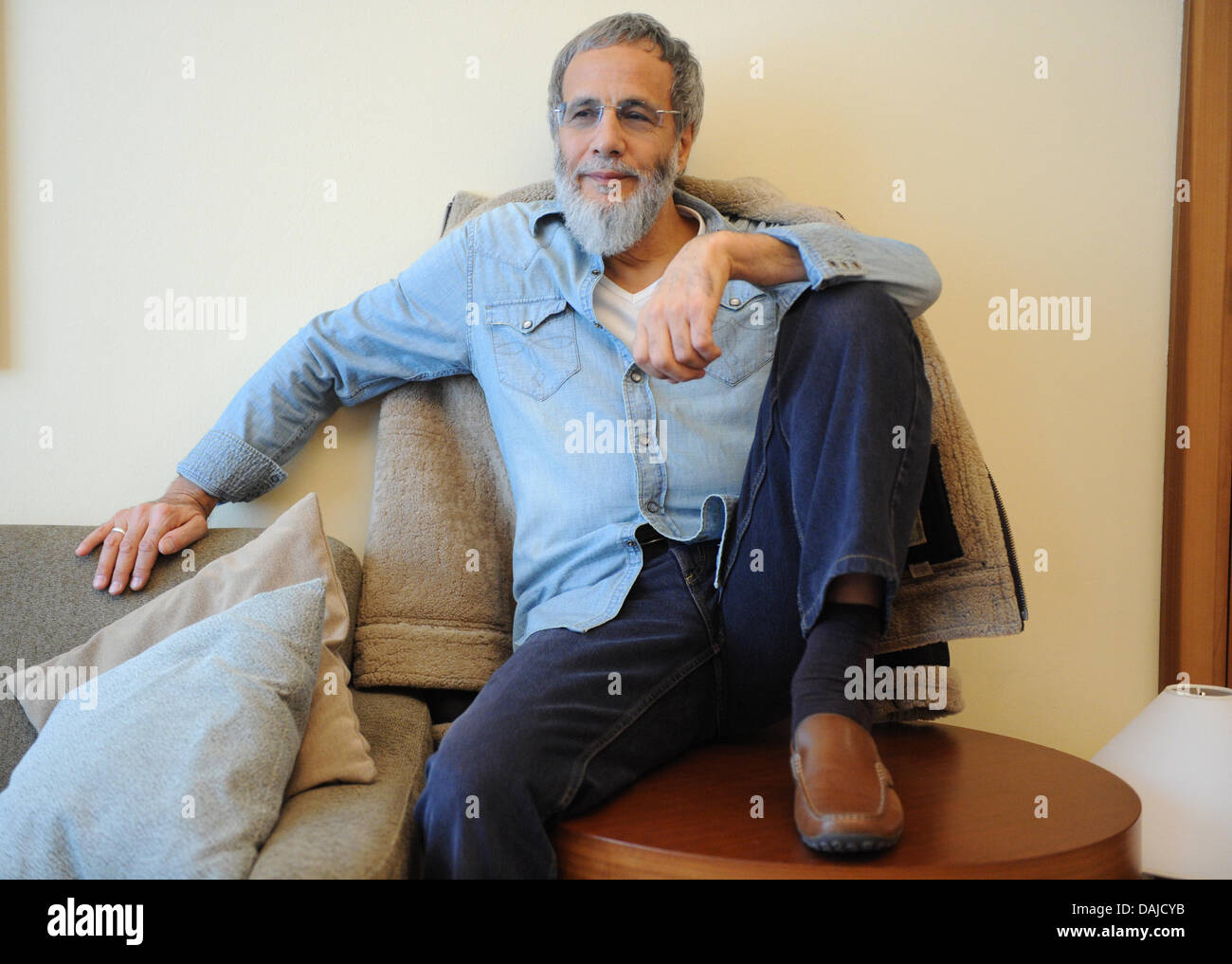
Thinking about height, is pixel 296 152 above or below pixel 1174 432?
above

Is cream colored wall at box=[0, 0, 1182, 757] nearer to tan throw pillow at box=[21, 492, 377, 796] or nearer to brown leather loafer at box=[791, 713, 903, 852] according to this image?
tan throw pillow at box=[21, 492, 377, 796]

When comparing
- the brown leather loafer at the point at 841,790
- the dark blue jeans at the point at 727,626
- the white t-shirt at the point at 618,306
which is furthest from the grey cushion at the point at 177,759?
the white t-shirt at the point at 618,306

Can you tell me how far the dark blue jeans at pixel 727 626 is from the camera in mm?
1062

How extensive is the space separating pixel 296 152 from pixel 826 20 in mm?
963

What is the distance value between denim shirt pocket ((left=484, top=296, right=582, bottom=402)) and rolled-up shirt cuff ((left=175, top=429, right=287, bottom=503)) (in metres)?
0.41

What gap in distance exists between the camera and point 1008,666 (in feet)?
5.98

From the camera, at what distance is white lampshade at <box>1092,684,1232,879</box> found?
4.51 feet

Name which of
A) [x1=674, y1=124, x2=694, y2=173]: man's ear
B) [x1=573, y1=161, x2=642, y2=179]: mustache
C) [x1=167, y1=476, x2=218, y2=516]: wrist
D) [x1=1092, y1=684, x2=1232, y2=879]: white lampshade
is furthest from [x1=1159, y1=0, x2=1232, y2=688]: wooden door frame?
[x1=167, y1=476, x2=218, y2=516]: wrist

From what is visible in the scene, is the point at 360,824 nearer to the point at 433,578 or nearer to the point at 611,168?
the point at 433,578

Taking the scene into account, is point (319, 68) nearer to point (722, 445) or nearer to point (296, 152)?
point (296, 152)

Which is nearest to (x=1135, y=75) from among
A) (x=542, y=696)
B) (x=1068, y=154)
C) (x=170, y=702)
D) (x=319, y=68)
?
(x=1068, y=154)

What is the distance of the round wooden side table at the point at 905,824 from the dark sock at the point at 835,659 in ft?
0.41

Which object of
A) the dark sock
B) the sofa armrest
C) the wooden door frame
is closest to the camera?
the sofa armrest

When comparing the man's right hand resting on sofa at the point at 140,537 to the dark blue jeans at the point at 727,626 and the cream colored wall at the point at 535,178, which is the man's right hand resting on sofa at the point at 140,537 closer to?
the cream colored wall at the point at 535,178
